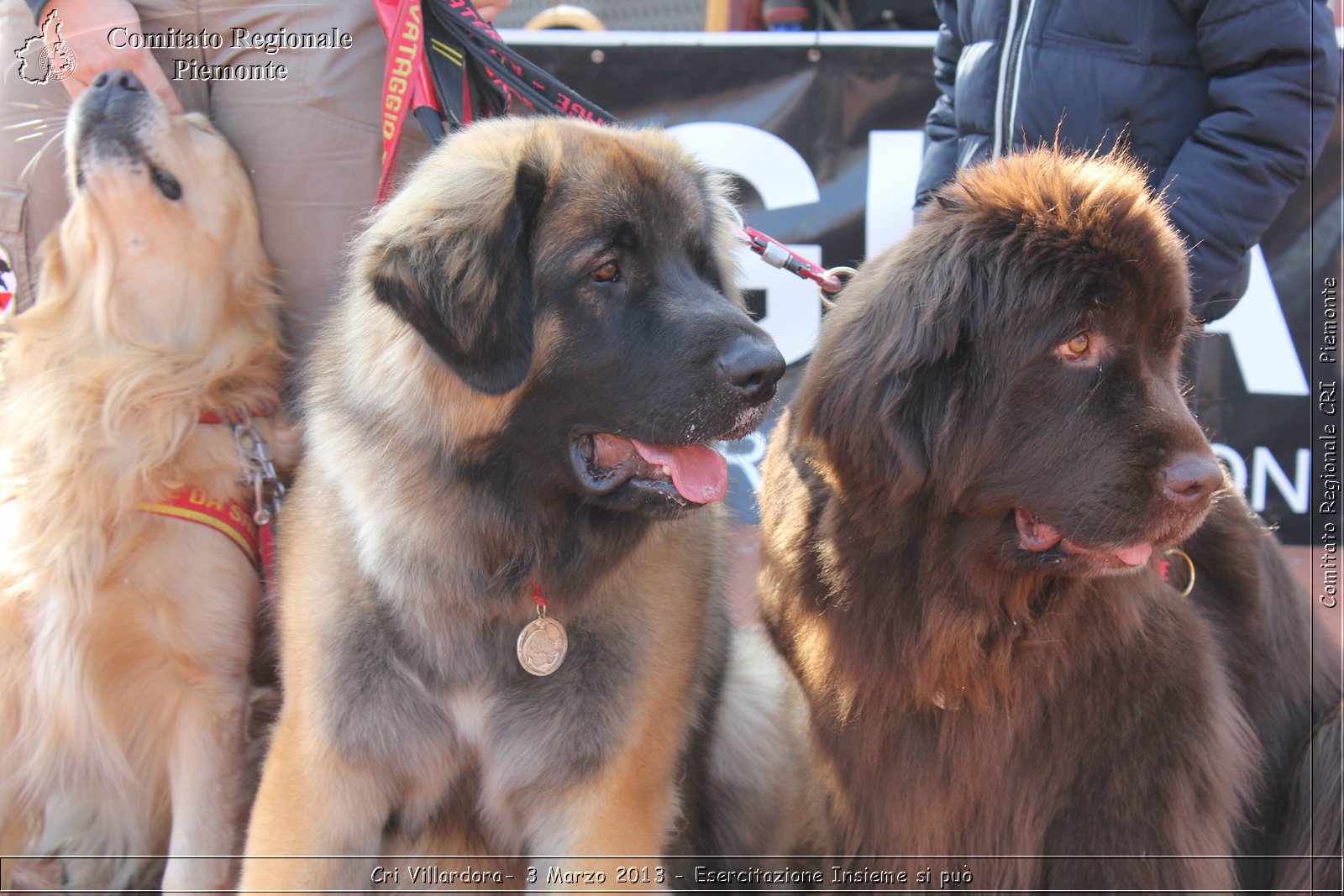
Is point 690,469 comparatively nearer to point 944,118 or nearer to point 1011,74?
point 1011,74

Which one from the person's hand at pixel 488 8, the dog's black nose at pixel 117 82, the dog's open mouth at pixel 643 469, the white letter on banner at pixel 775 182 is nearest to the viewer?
the dog's open mouth at pixel 643 469

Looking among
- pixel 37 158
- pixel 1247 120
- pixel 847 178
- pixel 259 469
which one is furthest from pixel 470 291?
pixel 847 178

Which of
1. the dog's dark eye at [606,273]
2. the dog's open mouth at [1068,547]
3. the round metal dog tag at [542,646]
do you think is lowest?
the round metal dog tag at [542,646]

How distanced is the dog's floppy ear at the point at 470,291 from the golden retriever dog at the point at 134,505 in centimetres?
117

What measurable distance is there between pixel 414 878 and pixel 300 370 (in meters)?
1.41

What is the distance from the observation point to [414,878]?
2.62 meters

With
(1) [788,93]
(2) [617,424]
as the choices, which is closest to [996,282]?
(2) [617,424]

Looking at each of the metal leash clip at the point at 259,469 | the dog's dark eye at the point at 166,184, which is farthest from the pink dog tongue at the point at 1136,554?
the dog's dark eye at the point at 166,184

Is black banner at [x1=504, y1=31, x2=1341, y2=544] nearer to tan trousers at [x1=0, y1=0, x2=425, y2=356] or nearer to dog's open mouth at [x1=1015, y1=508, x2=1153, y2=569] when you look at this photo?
tan trousers at [x1=0, y1=0, x2=425, y2=356]

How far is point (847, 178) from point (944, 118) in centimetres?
194

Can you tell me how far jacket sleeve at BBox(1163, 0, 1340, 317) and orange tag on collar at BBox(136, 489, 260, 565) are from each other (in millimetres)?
2668

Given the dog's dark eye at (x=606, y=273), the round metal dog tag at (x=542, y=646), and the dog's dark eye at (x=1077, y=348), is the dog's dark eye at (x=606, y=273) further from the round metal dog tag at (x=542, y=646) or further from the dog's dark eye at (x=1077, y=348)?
the dog's dark eye at (x=1077, y=348)

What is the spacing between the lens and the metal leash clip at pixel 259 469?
3.04 m

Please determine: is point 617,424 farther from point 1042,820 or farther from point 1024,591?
point 1042,820
